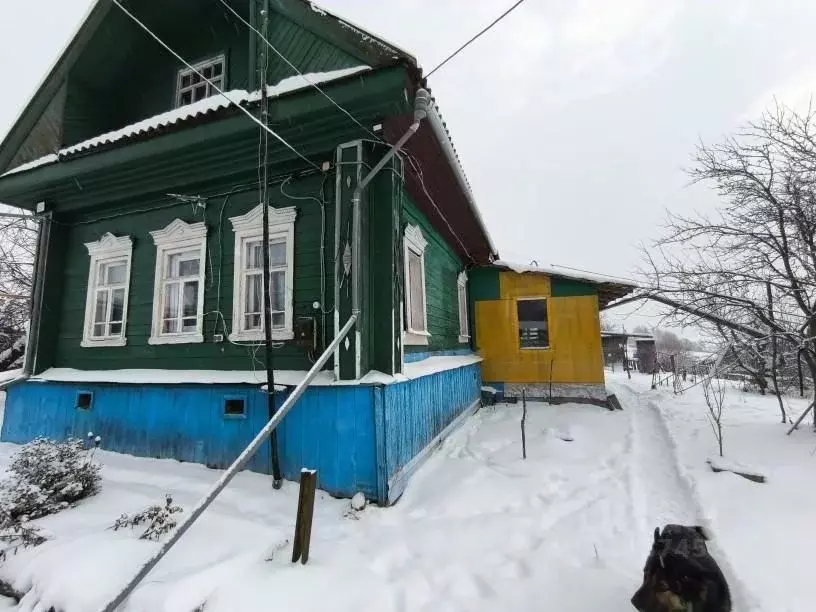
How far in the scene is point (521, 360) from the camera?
10500mm

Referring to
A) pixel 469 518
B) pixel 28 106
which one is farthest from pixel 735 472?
pixel 28 106

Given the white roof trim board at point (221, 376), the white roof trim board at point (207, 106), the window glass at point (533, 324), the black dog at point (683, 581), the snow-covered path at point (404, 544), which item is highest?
the white roof trim board at point (207, 106)

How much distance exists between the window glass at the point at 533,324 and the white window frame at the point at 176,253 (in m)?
7.86

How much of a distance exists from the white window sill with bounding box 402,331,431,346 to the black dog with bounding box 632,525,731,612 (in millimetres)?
3491

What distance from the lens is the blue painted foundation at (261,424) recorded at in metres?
4.25

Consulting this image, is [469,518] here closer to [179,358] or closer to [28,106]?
[179,358]

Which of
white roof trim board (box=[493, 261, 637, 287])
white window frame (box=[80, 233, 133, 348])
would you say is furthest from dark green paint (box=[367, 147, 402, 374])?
white roof trim board (box=[493, 261, 637, 287])

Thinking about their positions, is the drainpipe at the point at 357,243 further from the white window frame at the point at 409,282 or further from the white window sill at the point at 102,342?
the white window sill at the point at 102,342

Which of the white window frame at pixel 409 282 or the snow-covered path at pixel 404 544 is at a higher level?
the white window frame at pixel 409 282

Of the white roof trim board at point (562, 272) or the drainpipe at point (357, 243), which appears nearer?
the drainpipe at point (357, 243)

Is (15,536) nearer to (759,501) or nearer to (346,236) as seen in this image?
(346,236)

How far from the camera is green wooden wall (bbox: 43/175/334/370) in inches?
203

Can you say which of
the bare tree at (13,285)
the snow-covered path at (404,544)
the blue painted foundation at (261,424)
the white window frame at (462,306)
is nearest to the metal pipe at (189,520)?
the snow-covered path at (404,544)

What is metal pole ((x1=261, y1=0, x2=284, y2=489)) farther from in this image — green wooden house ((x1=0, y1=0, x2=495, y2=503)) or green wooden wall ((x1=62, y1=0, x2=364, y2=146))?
green wooden wall ((x1=62, y1=0, x2=364, y2=146))
